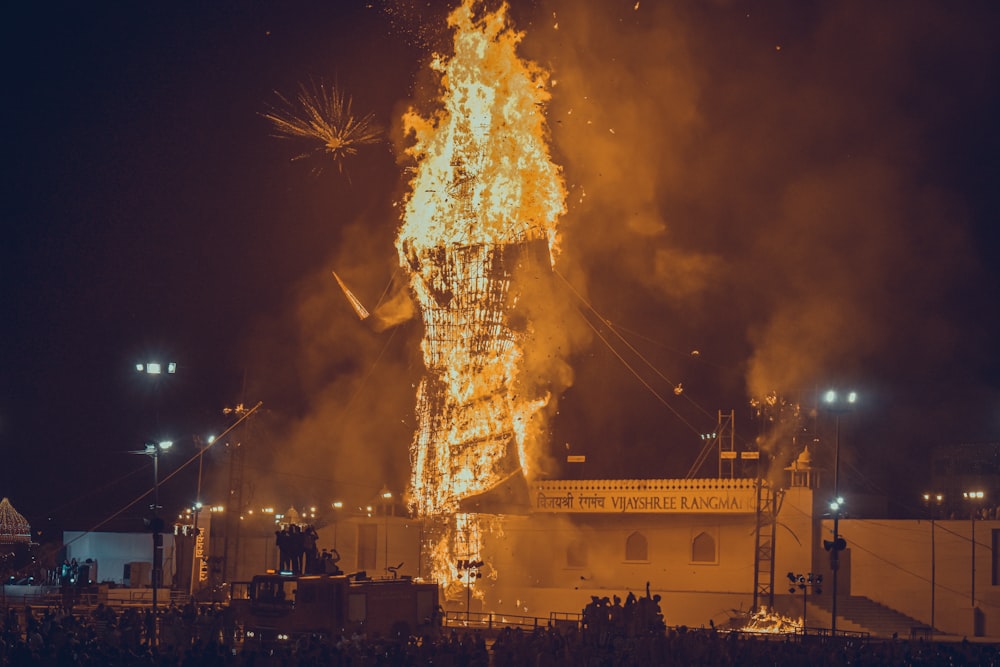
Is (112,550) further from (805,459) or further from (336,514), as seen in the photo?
(805,459)

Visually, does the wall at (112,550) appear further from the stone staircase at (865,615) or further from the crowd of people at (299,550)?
the stone staircase at (865,615)

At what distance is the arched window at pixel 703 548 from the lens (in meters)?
49.8

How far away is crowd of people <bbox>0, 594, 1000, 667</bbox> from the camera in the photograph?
911 inches

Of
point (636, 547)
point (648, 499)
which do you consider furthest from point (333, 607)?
point (636, 547)

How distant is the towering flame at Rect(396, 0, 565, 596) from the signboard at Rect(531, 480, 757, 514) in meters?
1.94

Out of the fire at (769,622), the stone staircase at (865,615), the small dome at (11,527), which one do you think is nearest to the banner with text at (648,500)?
the stone staircase at (865,615)

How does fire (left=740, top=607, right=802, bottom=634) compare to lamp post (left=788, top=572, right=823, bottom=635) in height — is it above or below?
below

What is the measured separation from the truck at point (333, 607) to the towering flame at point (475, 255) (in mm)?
20979

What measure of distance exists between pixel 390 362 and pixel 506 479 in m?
11.7

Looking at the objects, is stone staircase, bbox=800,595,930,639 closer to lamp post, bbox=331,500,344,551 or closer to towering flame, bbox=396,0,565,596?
towering flame, bbox=396,0,565,596

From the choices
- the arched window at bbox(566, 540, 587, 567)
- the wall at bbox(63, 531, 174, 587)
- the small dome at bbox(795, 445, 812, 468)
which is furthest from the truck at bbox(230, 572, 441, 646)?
the wall at bbox(63, 531, 174, 587)

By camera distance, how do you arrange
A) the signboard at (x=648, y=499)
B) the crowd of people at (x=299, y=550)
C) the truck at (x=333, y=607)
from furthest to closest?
1. the signboard at (x=648, y=499)
2. the crowd of people at (x=299, y=550)
3. the truck at (x=333, y=607)

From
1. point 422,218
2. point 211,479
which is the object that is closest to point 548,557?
point 422,218

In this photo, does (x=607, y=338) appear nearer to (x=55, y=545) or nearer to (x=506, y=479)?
(x=506, y=479)
